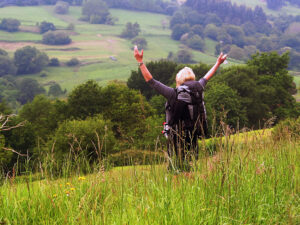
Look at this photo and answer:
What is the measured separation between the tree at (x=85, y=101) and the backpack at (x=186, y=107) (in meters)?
30.8

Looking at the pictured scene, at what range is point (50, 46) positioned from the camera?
19550cm

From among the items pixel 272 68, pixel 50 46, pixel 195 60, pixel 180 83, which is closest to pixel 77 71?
pixel 50 46

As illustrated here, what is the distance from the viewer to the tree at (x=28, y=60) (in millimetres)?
153375

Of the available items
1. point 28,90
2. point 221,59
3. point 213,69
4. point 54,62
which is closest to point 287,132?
point 213,69

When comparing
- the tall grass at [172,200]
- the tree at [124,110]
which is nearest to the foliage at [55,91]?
the tree at [124,110]

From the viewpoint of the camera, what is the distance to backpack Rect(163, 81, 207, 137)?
17.4ft

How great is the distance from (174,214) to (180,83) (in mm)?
3310

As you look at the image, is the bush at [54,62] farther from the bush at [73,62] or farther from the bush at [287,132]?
the bush at [287,132]

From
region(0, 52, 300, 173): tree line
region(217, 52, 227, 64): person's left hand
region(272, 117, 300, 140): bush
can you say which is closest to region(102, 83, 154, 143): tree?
region(0, 52, 300, 173): tree line

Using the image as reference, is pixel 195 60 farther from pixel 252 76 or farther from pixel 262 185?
pixel 262 185

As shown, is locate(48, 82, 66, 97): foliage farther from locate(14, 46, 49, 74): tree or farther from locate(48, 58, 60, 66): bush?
locate(48, 58, 60, 66): bush

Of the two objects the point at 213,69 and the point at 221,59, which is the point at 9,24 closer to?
the point at 221,59

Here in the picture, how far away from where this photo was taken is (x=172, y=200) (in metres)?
2.88

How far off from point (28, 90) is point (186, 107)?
123m
